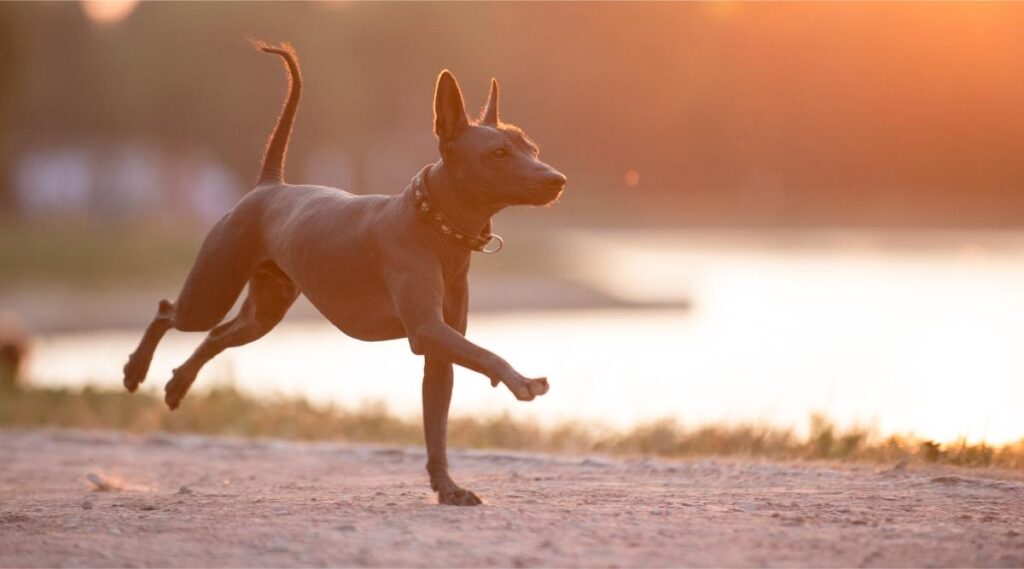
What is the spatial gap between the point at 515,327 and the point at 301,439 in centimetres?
1578

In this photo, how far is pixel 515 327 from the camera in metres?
26.4

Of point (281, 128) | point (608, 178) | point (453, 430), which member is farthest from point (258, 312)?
point (608, 178)

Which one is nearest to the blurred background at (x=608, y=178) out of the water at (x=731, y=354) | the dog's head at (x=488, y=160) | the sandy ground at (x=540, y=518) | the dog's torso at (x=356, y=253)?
the water at (x=731, y=354)

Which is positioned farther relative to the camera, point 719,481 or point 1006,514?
point 719,481

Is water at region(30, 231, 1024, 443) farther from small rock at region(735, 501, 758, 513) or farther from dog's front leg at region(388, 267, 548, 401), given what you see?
dog's front leg at region(388, 267, 548, 401)

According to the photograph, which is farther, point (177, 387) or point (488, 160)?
point (177, 387)

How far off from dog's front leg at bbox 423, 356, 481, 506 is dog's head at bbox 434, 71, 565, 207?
799 millimetres

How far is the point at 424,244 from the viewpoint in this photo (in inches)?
249

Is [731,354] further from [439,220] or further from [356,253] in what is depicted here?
[439,220]

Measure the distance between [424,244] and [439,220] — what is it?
0.40 feet

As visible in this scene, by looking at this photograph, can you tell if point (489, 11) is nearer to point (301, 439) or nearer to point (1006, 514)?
point (301, 439)

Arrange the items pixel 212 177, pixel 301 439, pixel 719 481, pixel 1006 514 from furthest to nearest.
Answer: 1. pixel 212 177
2. pixel 301 439
3. pixel 719 481
4. pixel 1006 514

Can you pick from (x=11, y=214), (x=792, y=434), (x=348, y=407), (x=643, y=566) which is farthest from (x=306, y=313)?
(x=643, y=566)

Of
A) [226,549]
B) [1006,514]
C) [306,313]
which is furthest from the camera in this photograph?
[306,313]
